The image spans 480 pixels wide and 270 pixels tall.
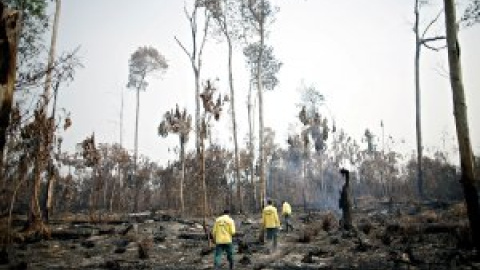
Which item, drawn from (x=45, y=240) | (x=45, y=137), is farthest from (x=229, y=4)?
(x=45, y=240)

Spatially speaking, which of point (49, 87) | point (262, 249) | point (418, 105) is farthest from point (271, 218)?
point (418, 105)

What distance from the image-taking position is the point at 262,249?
12.8 m

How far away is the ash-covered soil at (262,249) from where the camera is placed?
9.04 meters

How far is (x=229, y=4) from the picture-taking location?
2689 cm

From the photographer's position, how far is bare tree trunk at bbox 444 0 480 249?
25.5ft

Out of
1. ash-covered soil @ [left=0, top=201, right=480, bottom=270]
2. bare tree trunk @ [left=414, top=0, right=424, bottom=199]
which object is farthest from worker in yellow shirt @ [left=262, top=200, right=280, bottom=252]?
bare tree trunk @ [left=414, top=0, right=424, bottom=199]

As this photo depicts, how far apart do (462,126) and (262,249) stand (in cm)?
745

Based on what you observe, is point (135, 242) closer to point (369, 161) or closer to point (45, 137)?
point (45, 137)

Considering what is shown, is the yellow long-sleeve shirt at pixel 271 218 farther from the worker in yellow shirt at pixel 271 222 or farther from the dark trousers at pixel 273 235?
the dark trousers at pixel 273 235

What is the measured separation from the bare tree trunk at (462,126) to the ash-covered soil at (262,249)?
945 mm

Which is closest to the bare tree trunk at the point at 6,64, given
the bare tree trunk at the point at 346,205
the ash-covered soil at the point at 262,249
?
the ash-covered soil at the point at 262,249

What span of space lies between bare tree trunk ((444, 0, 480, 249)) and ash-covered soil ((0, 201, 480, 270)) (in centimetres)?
94

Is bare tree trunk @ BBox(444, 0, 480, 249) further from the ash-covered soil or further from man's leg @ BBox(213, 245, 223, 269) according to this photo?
man's leg @ BBox(213, 245, 223, 269)

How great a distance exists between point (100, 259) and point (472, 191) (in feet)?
33.6
